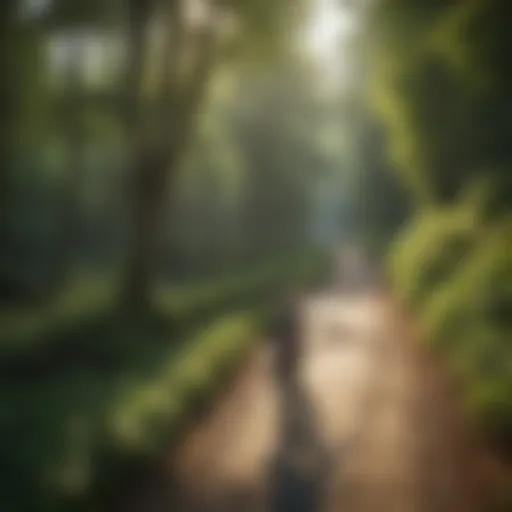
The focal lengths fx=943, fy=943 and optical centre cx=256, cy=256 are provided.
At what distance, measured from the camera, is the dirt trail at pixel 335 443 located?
1.34 meters

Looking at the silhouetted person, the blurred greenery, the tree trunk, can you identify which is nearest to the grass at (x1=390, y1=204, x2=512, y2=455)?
the blurred greenery

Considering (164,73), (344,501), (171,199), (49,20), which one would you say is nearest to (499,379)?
(344,501)

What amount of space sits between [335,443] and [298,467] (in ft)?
0.21

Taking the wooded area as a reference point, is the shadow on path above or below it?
below

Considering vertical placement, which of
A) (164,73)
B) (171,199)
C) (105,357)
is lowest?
(105,357)

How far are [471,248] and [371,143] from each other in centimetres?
21

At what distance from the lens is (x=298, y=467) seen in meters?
1.35

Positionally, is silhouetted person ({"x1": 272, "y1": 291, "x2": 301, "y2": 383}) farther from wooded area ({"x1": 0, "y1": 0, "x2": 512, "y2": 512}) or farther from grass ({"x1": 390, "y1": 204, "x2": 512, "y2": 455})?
grass ({"x1": 390, "y1": 204, "x2": 512, "y2": 455})

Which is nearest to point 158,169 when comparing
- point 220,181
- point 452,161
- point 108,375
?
point 220,181

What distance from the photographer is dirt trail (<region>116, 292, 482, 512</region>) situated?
4.40 feet

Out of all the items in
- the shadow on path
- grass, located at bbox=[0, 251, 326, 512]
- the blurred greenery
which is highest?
the blurred greenery

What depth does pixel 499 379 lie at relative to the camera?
1.36m

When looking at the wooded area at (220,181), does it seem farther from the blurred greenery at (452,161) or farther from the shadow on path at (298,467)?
the shadow on path at (298,467)

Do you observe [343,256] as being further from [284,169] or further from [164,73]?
[164,73]
